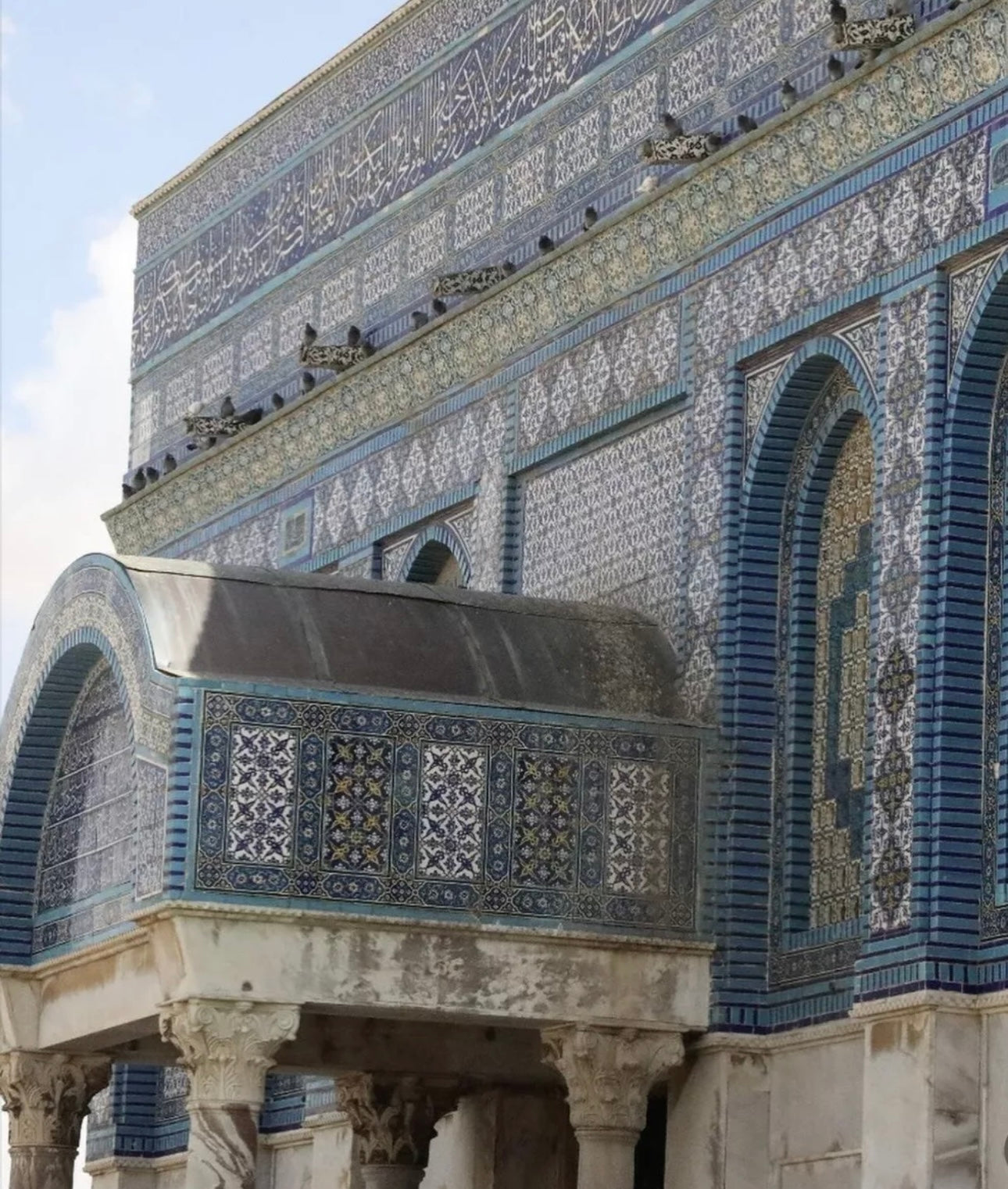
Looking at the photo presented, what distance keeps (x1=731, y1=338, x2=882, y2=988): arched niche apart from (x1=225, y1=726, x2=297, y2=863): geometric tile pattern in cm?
207

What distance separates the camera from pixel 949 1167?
13.5 m

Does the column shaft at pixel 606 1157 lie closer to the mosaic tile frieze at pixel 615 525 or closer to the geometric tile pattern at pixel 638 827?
the geometric tile pattern at pixel 638 827

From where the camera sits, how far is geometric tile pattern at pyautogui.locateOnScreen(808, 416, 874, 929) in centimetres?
1518

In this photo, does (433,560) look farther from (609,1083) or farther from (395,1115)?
(609,1083)

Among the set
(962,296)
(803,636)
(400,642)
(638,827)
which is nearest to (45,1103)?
(400,642)

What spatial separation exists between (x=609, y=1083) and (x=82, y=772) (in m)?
3.39

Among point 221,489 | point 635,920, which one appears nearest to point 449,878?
point 635,920

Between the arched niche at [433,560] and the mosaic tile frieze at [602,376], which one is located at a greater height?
the mosaic tile frieze at [602,376]

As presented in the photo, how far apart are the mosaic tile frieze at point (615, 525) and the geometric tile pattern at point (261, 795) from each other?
2203 millimetres

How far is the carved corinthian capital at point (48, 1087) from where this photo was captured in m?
17.6

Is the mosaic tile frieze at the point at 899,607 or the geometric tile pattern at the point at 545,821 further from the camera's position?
the geometric tile pattern at the point at 545,821

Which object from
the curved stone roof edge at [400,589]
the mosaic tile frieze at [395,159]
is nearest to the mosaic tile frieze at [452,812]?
the curved stone roof edge at [400,589]

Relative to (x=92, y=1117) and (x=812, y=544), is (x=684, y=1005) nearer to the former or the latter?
(x=812, y=544)

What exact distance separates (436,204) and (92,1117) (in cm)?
674
